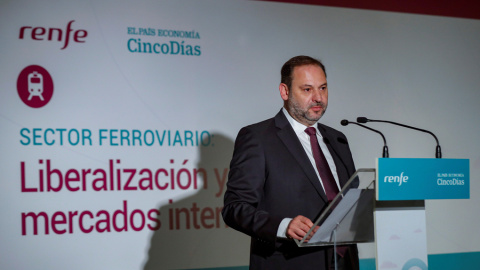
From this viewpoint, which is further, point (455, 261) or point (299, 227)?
point (455, 261)

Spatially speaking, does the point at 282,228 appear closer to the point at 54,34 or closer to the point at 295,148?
the point at 295,148

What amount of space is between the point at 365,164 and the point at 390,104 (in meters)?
0.57

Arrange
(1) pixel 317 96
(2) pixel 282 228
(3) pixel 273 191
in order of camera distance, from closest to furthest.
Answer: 1. (2) pixel 282 228
2. (3) pixel 273 191
3. (1) pixel 317 96

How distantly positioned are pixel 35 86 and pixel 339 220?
256 cm

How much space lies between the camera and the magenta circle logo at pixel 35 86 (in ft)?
12.3

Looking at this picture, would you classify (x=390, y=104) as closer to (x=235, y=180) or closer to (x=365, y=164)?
(x=365, y=164)

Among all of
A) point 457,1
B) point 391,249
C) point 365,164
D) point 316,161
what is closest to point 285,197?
point 316,161

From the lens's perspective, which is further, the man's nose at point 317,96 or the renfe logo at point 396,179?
the man's nose at point 317,96

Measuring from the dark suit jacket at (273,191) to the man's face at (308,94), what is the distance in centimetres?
11

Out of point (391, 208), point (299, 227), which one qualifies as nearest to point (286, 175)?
point (299, 227)

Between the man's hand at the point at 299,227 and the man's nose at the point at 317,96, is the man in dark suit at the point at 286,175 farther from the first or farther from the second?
the man's hand at the point at 299,227

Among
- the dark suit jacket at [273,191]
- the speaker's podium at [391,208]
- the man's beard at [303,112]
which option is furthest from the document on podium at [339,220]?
the man's beard at [303,112]

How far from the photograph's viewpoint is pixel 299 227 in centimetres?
199

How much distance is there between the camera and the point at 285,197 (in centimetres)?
241
